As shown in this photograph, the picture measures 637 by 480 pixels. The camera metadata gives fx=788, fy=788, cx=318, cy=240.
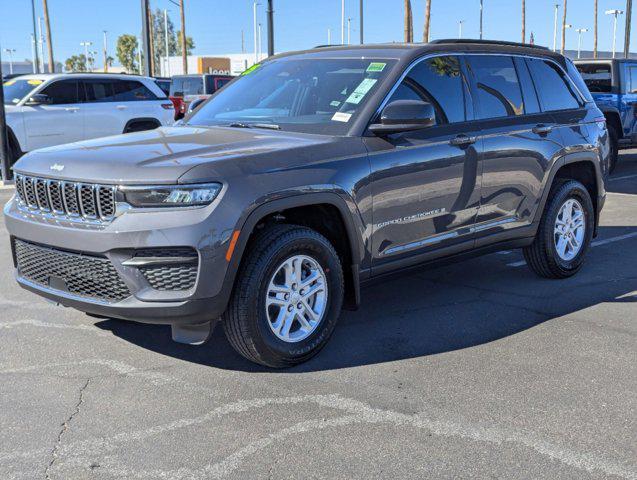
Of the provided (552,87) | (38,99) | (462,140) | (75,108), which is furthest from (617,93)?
(462,140)

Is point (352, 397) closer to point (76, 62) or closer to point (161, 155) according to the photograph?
point (161, 155)

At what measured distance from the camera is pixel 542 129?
609cm

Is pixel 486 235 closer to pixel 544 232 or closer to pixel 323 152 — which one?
pixel 544 232

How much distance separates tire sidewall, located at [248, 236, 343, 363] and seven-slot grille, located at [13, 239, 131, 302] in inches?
27.4

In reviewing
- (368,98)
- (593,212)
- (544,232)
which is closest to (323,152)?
(368,98)

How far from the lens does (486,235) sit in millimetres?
5691

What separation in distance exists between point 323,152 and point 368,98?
2.11 ft

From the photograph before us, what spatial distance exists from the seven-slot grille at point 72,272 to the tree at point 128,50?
110 m

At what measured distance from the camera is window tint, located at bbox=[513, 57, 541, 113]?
6.17m

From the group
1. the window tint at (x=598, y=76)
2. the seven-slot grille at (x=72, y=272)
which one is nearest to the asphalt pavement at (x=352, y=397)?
the seven-slot grille at (x=72, y=272)

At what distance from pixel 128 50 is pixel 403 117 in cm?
11213

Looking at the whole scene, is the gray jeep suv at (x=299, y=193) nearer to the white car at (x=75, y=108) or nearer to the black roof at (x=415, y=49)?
the black roof at (x=415, y=49)

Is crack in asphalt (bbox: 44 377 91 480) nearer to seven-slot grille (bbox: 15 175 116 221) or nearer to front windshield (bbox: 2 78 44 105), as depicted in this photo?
seven-slot grille (bbox: 15 175 116 221)

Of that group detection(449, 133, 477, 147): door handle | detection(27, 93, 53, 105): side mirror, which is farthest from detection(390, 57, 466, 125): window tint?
detection(27, 93, 53, 105): side mirror
